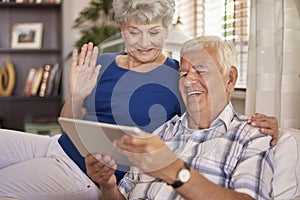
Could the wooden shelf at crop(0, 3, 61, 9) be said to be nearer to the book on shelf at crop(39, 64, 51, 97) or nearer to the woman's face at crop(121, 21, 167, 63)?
the book on shelf at crop(39, 64, 51, 97)

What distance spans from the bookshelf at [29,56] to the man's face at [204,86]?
9.23 feet

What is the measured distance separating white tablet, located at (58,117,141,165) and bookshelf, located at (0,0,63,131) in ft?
9.60

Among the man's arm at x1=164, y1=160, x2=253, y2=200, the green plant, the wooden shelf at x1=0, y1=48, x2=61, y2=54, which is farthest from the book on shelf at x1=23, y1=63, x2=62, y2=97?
the man's arm at x1=164, y1=160, x2=253, y2=200

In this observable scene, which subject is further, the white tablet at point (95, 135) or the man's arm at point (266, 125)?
the man's arm at point (266, 125)

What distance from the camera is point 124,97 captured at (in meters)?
1.76

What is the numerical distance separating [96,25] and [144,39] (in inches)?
91.0

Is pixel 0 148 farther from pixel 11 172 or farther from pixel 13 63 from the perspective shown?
pixel 13 63

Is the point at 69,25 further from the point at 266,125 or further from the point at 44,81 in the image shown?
the point at 266,125

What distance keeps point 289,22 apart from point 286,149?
55 cm

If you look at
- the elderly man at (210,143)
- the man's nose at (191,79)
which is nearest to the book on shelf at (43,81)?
the elderly man at (210,143)

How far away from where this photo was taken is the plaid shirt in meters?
1.27

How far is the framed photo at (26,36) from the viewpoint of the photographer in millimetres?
4148

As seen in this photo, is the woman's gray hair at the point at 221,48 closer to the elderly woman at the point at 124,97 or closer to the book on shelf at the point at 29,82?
the elderly woman at the point at 124,97

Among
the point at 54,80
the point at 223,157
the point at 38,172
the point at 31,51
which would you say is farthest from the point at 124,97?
the point at 31,51
